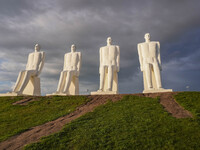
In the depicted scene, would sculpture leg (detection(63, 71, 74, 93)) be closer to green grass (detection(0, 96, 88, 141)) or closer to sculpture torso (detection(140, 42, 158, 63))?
green grass (detection(0, 96, 88, 141))

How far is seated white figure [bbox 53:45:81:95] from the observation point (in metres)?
17.1

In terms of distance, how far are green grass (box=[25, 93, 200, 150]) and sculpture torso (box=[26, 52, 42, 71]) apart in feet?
34.1

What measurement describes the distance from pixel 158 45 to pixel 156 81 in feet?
10.0

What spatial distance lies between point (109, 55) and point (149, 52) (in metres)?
3.24

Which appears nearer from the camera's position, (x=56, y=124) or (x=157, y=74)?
(x=56, y=124)

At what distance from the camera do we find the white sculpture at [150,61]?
50.4 feet

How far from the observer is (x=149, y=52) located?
16047mm

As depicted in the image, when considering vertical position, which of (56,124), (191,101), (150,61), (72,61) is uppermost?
(72,61)

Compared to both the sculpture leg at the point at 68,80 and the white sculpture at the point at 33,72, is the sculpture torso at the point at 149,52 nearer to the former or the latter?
the sculpture leg at the point at 68,80

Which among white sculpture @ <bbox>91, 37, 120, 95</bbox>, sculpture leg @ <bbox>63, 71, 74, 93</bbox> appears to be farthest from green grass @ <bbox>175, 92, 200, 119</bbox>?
sculpture leg @ <bbox>63, 71, 74, 93</bbox>

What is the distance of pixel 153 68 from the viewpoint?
1583cm

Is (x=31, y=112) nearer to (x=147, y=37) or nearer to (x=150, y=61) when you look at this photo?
(x=150, y=61)

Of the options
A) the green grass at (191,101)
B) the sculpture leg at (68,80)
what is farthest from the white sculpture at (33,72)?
the green grass at (191,101)

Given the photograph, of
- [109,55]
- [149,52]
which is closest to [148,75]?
[149,52]
